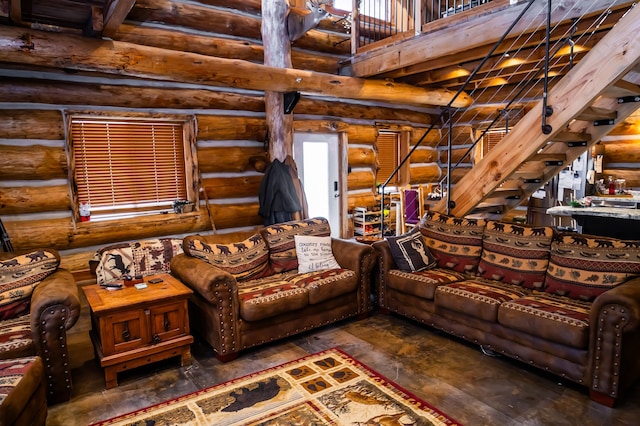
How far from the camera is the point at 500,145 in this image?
161 inches

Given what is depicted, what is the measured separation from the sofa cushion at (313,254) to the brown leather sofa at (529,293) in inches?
18.9

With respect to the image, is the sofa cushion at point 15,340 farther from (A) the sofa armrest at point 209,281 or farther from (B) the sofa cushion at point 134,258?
(A) the sofa armrest at point 209,281

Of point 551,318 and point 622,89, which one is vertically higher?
point 622,89

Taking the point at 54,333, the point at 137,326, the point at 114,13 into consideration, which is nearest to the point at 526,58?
the point at 114,13

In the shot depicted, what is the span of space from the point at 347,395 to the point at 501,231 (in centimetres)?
206

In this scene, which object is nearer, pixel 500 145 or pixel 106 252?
pixel 106 252

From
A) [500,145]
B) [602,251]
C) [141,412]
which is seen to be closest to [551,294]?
[602,251]

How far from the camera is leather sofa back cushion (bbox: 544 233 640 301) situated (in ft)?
9.73

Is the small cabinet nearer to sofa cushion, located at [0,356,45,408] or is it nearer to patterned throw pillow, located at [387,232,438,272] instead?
patterned throw pillow, located at [387,232,438,272]

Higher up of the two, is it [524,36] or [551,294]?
[524,36]

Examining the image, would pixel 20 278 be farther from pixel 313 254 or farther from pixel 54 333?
pixel 313 254

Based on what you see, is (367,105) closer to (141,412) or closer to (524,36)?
(524,36)

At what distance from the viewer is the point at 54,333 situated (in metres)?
2.62

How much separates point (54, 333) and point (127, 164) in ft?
8.75
